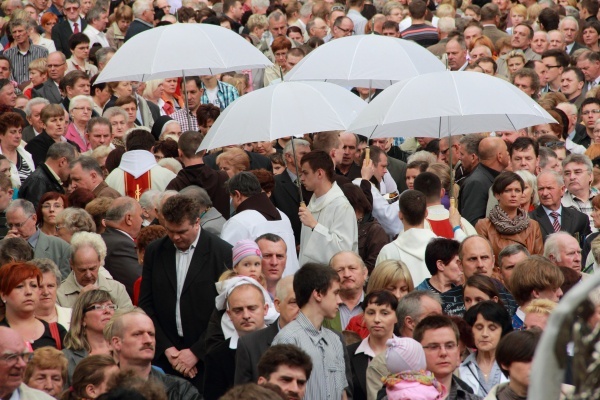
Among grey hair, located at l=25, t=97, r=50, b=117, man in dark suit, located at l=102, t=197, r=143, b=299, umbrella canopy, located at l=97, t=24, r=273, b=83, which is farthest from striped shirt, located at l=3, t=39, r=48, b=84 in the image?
man in dark suit, located at l=102, t=197, r=143, b=299

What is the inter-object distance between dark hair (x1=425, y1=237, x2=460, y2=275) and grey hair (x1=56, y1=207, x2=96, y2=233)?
2.71 m

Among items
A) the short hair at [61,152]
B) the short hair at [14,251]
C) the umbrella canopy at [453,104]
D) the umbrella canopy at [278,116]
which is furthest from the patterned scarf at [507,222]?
the short hair at [61,152]

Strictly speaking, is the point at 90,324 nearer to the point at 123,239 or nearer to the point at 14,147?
the point at 123,239

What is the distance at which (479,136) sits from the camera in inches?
468

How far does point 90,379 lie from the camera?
5.92 meters

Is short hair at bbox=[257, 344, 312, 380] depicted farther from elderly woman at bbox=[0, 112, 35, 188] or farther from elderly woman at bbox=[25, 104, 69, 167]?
elderly woman at bbox=[25, 104, 69, 167]

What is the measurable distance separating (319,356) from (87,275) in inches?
104

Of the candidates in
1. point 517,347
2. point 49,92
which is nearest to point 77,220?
point 517,347

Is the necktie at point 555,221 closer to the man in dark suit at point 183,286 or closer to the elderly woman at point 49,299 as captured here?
the man in dark suit at point 183,286

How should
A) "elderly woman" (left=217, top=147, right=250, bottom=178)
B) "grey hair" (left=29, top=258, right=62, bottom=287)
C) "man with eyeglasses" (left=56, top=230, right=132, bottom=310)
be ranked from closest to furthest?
"grey hair" (left=29, top=258, right=62, bottom=287) → "man with eyeglasses" (left=56, top=230, right=132, bottom=310) → "elderly woman" (left=217, top=147, right=250, bottom=178)

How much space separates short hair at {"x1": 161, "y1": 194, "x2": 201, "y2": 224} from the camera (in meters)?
7.59

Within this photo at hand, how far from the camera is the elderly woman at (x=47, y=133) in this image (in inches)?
488

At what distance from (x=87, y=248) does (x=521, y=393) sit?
12.7ft

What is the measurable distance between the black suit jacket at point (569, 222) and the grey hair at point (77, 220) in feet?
12.2
